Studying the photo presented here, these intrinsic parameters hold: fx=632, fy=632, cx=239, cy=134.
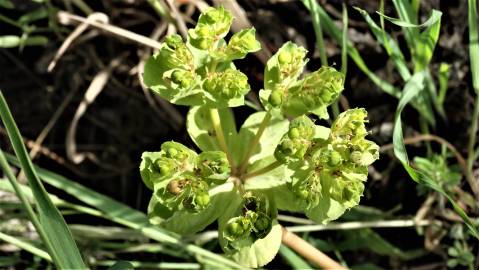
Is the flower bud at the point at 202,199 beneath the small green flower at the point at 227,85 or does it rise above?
beneath

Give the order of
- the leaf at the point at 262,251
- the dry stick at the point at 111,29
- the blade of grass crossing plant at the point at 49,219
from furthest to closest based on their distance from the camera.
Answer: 1. the dry stick at the point at 111,29
2. the leaf at the point at 262,251
3. the blade of grass crossing plant at the point at 49,219

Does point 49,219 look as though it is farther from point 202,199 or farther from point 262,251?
point 262,251

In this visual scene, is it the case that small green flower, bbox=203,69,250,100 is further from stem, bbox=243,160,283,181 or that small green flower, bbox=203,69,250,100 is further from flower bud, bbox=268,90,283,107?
stem, bbox=243,160,283,181

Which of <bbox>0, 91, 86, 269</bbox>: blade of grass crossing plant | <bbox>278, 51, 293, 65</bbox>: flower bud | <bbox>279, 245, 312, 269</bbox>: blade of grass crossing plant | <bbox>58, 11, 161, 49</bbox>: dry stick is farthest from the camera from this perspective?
<bbox>58, 11, 161, 49</bbox>: dry stick

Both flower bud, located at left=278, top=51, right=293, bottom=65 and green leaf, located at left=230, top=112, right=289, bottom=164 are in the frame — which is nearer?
flower bud, located at left=278, top=51, right=293, bottom=65

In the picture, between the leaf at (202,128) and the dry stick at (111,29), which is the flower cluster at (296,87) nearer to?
the leaf at (202,128)

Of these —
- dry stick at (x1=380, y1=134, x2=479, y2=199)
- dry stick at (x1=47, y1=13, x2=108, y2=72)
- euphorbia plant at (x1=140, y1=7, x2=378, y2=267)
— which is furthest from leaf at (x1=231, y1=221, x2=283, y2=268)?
Result: dry stick at (x1=47, y1=13, x2=108, y2=72)

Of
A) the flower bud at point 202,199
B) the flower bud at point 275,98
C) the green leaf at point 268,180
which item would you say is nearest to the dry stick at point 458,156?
the green leaf at point 268,180

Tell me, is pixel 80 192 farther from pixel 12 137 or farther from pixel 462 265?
pixel 462 265
